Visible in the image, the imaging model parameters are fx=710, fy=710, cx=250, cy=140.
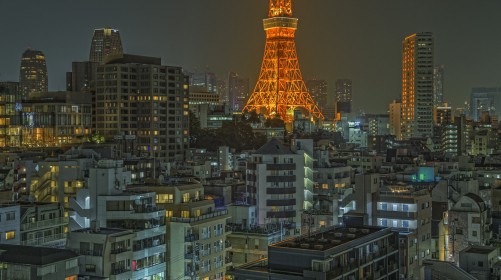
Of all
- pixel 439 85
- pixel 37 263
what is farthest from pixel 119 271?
pixel 439 85

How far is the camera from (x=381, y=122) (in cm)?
11656

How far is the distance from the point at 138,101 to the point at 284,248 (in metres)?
47.8

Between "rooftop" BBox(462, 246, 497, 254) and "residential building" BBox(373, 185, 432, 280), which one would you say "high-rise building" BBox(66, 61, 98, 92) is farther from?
"rooftop" BBox(462, 246, 497, 254)

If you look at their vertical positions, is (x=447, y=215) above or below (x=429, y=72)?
below

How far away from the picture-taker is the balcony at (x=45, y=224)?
840 inches

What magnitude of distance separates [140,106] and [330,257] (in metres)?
47.9

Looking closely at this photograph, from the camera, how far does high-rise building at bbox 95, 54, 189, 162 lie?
61.5 m

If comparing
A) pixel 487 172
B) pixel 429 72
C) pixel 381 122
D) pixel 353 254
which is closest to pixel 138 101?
pixel 487 172

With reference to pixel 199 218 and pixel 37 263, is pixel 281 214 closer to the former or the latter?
pixel 199 218

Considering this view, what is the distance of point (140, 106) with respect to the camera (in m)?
62.0

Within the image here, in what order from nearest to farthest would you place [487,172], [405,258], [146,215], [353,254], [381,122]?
[353,254], [146,215], [405,258], [487,172], [381,122]

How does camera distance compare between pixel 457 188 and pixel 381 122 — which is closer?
pixel 457 188

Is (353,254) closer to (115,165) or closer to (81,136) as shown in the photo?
(115,165)

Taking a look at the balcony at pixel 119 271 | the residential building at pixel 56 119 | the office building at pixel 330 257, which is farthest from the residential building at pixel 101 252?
the residential building at pixel 56 119
